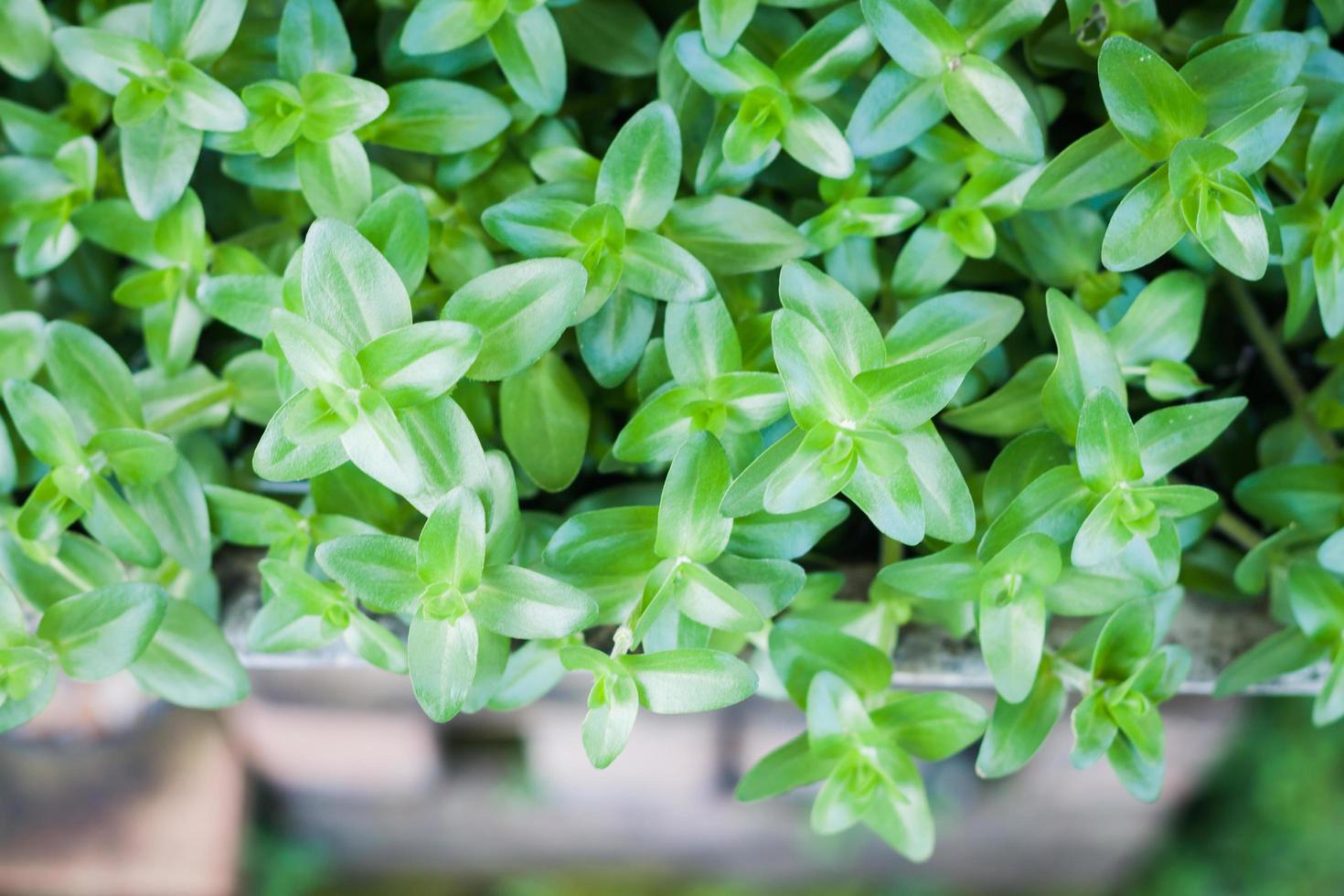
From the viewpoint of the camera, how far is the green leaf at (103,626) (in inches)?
22.7

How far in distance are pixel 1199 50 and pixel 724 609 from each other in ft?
1.21

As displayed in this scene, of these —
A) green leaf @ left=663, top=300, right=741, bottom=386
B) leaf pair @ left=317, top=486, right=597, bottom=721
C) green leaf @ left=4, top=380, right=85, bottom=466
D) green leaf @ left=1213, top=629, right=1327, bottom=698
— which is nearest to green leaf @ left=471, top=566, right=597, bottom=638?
leaf pair @ left=317, top=486, right=597, bottom=721

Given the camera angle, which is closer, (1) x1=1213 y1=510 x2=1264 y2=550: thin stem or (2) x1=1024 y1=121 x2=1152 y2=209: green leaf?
(2) x1=1024 y1=121 x2=1152 y2=209: green leaf

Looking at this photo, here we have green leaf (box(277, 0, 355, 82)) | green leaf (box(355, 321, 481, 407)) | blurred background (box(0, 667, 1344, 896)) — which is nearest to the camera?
green leaf (box(355, 321, 481, 407))

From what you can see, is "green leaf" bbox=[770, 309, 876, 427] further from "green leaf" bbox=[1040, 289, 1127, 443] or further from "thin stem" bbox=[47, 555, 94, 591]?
"thin stem" bbox=[47, 555, 94, 591]

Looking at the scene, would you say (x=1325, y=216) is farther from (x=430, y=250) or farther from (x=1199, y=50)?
(x=430, y=250)

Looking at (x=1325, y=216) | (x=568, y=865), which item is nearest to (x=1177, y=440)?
(x=1325, y=216)

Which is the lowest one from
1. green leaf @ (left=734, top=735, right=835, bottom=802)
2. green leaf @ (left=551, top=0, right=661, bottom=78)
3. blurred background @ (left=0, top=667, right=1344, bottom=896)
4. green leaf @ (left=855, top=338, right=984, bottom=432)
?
blurred background @ (left=0, top=667, right=1344, bottom=896)

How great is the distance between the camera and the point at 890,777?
61 cm

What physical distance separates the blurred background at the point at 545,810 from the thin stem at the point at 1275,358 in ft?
1.01

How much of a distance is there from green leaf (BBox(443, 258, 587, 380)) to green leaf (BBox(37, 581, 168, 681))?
208mm

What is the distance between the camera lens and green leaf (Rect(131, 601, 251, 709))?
0.62 metres

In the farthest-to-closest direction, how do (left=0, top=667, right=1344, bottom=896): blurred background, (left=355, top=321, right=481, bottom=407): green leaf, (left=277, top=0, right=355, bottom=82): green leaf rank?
(left=0, top=667, right=1344, bottom=896): blurred background, (left=277, top=0, right=355, bottom=82): green leaf, (left=355, top=321, right=481, bottom=407): green leaf

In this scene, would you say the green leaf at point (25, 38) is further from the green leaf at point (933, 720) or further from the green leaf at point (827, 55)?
the green leaf at point (933, 720)
